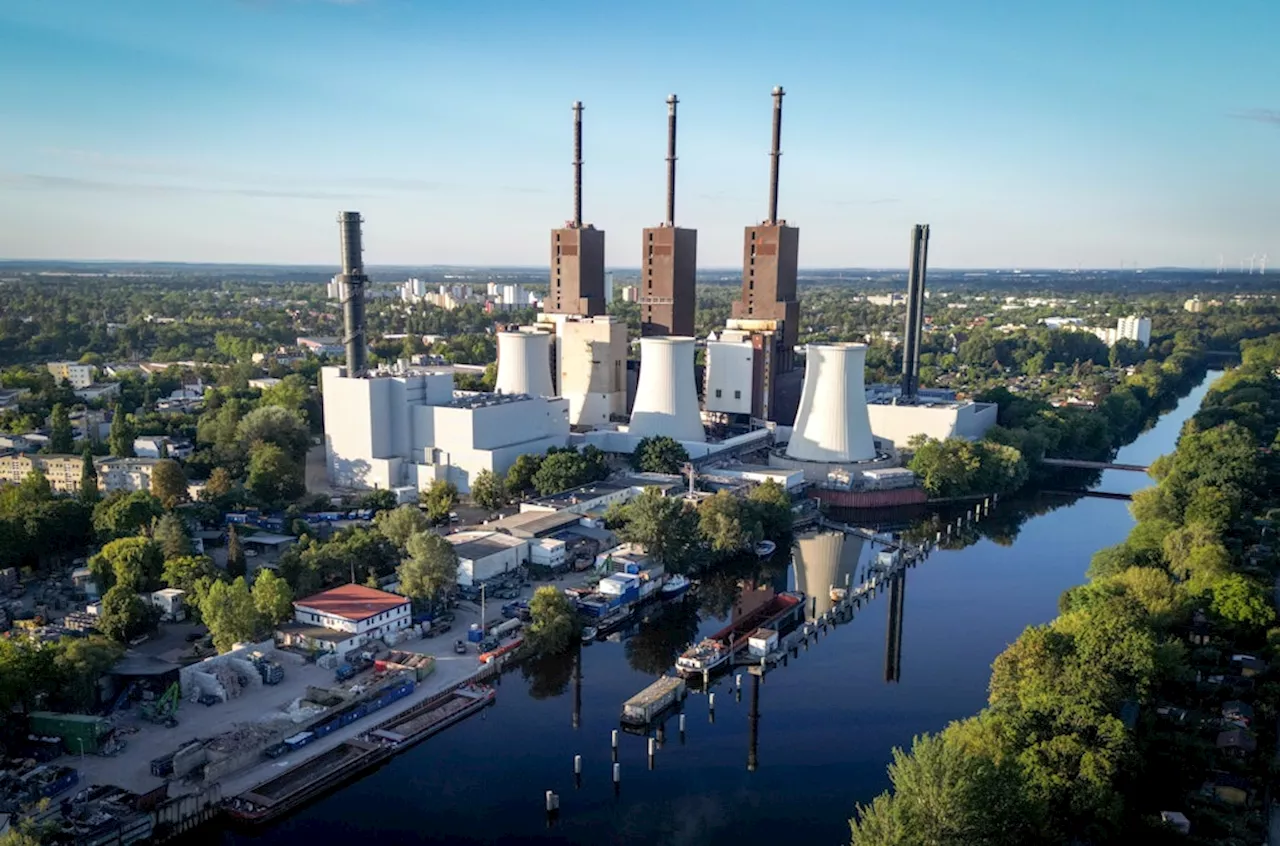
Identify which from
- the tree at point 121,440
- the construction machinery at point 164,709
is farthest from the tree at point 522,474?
the construction machinery at point 164,709

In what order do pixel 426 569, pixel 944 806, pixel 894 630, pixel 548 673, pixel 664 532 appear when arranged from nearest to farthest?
1. pixel 944 806
2. pixel 548 673
3. pixel 426 569
4. pixel 894 630
5. pixel 664 532

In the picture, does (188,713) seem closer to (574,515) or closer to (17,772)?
(17,772)

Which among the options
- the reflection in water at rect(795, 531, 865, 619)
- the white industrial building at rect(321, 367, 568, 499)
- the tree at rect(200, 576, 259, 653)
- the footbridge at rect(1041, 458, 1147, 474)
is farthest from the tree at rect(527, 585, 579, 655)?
the footbridge at rect(1041, 458, 1147, 474)

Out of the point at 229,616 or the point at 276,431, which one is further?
the point at 276,431

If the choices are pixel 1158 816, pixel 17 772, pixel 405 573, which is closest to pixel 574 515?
pixel 405 573

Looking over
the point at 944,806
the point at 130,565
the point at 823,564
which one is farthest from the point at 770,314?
the point at 944,806

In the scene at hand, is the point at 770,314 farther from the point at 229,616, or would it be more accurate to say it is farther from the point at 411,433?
the point at 229,616
